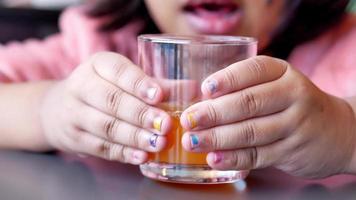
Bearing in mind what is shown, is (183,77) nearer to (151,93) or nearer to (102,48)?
(151,93)

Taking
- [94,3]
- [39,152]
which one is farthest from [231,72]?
[94,3]

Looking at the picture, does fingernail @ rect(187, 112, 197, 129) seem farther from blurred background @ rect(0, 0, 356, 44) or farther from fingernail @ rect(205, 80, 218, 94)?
blurred background @ rect(0, 0, 356, 44)

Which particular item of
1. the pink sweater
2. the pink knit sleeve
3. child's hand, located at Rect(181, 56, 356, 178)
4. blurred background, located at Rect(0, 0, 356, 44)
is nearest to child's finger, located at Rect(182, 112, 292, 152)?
child's hand, located at Rect(181, 56, 356, 178)

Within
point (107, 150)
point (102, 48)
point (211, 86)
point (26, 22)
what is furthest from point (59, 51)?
point (211, 86)

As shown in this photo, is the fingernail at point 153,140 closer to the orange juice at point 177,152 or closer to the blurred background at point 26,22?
the orange juice at point 177,152

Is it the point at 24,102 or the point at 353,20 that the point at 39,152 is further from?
the point at 353,20
